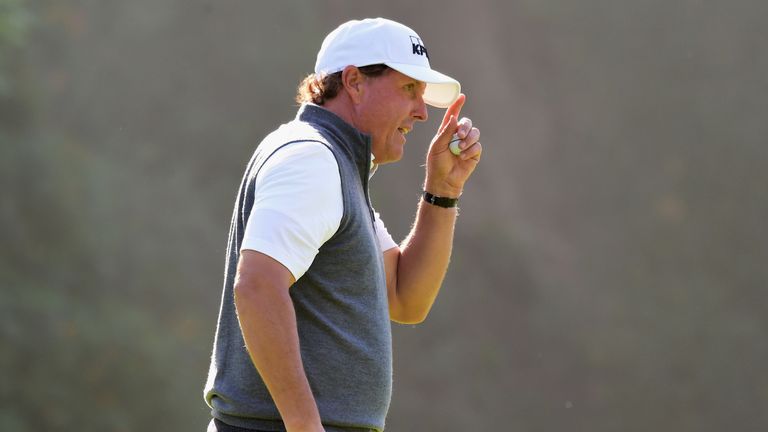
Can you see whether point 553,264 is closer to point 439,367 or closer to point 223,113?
point 439,367

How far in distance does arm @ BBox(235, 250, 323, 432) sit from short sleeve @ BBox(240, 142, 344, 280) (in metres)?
0.04

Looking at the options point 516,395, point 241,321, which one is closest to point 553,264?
point 516,395

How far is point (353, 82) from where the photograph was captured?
103 inches

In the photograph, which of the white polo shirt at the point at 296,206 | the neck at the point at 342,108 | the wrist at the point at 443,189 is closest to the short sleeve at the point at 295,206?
the white polo shirt at the point at 296,206

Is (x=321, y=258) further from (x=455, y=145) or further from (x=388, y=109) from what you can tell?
(x=455, y=145)

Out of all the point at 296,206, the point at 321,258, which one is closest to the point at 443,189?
the point at 321,258

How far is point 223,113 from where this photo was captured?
12.1 metres

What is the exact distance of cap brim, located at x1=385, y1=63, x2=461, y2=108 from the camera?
2600 millimetres

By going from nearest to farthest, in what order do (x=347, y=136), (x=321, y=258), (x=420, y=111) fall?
(x=321, y=258), (x=347, y=136), (x=420, y=111)

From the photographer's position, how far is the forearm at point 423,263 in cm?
310

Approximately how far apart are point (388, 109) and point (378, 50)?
0.14 meters

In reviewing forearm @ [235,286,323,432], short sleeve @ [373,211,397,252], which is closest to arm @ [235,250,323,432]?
forearm @ [235,286,323,432]

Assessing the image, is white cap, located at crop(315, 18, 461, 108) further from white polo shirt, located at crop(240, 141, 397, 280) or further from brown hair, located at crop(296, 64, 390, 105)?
white polo shirt, located at crop(240, 141, 397, 280)

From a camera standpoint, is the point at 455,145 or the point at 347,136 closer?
the point at 347,136
